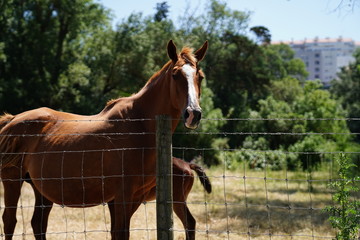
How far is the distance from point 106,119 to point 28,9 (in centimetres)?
1953

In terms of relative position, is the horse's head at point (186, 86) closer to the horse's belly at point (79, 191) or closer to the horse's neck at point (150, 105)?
the horse's neck at point (150, 105)

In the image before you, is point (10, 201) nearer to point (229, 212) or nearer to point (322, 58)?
point (229, 212)

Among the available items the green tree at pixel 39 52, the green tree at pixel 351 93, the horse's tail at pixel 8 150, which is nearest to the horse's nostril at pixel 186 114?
the horse's tail at pixel 8 150

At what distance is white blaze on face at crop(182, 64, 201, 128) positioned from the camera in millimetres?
3618

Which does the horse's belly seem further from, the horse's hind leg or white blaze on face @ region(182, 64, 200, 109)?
white blaze on face @ region(182, 64, 200, 109)

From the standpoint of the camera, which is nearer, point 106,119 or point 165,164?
point 165,164

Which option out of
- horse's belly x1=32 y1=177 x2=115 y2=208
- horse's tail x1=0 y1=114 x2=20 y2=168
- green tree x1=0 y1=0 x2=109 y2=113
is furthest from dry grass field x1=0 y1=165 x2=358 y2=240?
green tree x1=0 y1=0 x2=109 y2=113

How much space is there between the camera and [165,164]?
355 centimetres

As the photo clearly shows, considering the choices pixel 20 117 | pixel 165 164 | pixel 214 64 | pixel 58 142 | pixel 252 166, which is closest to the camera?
pixel 165 164

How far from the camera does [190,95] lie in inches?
149

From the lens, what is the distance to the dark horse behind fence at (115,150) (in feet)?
13.1

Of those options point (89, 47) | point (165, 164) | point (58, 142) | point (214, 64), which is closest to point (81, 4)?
point (89, 47)

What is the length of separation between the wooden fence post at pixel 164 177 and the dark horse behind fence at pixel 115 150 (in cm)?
23

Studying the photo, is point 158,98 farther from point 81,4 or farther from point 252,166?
point 81,4
